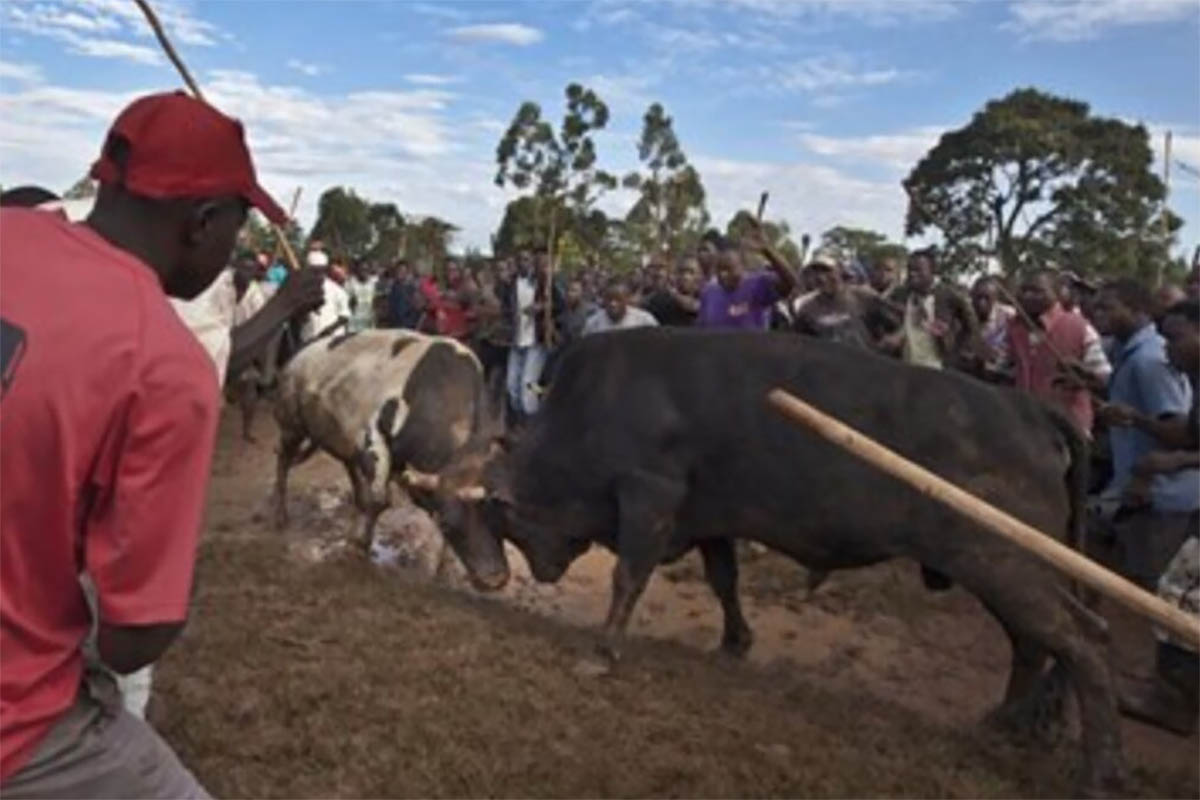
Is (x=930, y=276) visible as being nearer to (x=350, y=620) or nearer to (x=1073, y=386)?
(x=1073, y=386)

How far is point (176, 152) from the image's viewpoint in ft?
7.77

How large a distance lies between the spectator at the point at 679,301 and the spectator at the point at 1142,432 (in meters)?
4.29

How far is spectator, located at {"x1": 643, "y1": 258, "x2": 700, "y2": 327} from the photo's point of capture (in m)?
12.2

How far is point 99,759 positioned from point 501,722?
3795mm

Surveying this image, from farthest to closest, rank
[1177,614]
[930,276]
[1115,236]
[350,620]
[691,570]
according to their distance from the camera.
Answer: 1. [1115,236]
2. [930,276]
3. [691,570]
4. [350,620]
5. [1177,614]

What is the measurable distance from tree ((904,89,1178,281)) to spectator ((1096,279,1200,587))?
29231 millimetres

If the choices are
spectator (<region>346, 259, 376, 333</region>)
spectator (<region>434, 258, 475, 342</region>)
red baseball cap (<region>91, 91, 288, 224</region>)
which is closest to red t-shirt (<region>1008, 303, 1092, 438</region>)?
red baseball cap (<region>91, 91, 288, 224</region>)

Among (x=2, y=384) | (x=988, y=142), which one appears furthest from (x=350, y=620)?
(x=988, y=142)

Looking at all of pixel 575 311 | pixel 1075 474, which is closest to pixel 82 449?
pixel 1075 474

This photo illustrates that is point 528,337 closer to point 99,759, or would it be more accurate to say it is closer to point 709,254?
point 709,254

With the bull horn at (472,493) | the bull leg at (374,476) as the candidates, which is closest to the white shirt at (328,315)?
the bull leg at (374,476)

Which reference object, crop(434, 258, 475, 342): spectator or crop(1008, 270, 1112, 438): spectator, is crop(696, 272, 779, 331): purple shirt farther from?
crop(434, 258, 475, 342): spectator

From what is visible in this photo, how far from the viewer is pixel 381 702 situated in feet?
20.0

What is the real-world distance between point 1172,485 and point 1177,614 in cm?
393
